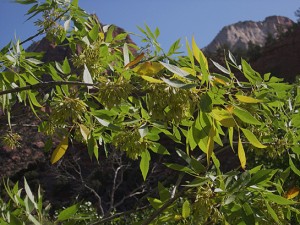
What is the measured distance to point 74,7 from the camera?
175cm

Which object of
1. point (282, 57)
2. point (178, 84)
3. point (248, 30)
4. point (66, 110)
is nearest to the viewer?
point (178, 84)

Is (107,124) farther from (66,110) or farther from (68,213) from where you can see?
(68,213)

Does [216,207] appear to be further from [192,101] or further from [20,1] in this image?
[20,1]

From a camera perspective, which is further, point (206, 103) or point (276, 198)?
point (276, 198)

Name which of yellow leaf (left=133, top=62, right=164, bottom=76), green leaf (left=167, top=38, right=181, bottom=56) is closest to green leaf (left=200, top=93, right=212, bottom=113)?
yellow leaf (left=133, top=62, right=164, bottom=76)

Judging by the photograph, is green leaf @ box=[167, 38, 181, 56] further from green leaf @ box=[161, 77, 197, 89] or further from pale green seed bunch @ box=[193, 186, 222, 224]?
green leaf @ box=[161, 77, 197, 89]

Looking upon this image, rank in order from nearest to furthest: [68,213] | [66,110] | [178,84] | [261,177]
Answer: [178,84] < [66,110] < [261,177] < [68,213]

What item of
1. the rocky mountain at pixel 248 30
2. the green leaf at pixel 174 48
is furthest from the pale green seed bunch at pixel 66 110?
the rocky mountain at pixel 248 30

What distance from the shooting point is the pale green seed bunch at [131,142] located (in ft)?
4.00

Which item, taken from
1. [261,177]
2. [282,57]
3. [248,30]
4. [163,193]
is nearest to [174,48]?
[163,193]

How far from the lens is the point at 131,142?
1.22 meters

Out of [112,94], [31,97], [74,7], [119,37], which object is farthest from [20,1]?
[112,94]

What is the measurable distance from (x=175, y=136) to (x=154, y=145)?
0.16 metres

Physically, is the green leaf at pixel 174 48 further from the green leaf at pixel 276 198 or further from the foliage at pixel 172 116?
the green leaf at pixel 276 198
